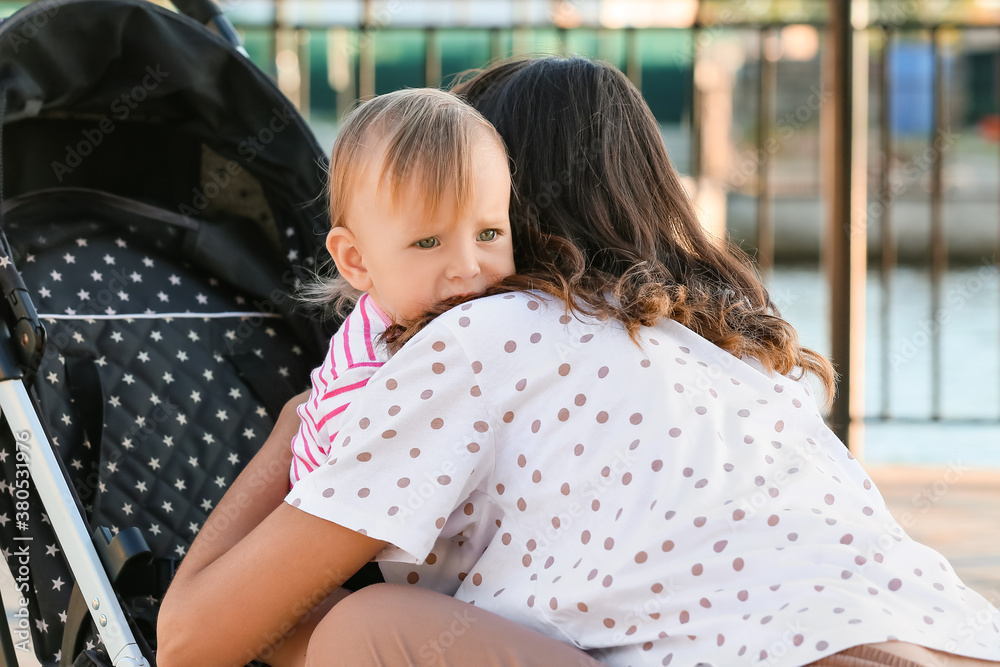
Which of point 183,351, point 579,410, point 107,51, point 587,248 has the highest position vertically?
point 107,51

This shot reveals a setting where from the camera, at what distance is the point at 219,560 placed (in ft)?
3.96

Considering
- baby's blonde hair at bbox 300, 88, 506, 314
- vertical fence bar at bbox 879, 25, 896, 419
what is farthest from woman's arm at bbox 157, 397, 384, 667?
vertical fence bar at bbox 879, 25, 896, 419

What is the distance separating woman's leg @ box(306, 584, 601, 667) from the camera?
107cm

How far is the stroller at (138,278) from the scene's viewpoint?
4.92 feet

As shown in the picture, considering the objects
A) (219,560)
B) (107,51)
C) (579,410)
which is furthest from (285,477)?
(107,51)

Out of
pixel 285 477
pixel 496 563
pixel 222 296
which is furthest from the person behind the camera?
pixel 222 296

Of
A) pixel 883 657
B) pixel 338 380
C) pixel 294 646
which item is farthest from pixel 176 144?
pixel 883 657

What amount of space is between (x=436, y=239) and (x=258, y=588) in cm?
45

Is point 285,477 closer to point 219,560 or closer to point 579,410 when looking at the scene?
point 219,560

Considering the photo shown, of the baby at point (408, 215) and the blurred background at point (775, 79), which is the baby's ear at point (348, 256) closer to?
the baby at point (408, 215)

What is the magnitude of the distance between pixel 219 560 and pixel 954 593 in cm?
82

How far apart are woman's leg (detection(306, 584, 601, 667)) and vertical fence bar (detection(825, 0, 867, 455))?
253 cm

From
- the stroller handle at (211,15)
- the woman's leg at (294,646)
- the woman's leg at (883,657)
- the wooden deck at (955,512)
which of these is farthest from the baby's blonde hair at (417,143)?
the wooden deck at (955,512)

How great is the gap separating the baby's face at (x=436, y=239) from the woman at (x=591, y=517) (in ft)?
0.25
